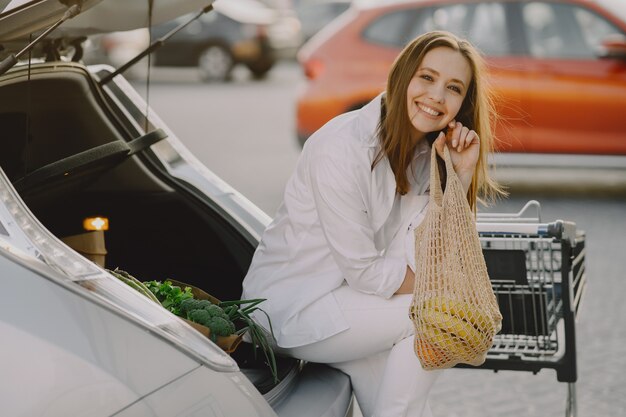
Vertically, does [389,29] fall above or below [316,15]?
above

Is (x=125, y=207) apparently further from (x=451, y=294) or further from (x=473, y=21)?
(x=473, y=21)

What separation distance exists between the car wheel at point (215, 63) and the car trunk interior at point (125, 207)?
19696 mm

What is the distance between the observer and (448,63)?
10.7ft

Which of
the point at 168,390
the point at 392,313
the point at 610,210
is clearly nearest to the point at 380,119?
the point at 392,313

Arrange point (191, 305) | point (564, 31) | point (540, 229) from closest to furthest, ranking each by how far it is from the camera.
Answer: point (191, 305), point (540, 229), point (564, 31)

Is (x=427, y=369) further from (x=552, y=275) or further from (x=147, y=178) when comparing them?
(x=147, y=178)

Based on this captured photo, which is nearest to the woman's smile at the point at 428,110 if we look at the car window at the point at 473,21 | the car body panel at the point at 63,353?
the car body panel at the point at 63,353

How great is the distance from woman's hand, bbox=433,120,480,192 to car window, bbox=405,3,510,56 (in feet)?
24.2

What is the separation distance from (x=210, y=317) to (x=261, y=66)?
Result: 21271 millimetres

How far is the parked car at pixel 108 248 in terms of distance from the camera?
196 centimetres

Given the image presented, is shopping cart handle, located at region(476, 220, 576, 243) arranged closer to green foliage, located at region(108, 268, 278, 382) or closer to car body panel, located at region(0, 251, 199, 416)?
green foliage, located at region(108, 268, 278, 382)

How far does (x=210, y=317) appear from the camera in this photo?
Result: 9.34 ft

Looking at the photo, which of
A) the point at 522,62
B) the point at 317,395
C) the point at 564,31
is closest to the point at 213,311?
the point at 317,395

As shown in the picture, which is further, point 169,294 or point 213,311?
point 169,294
